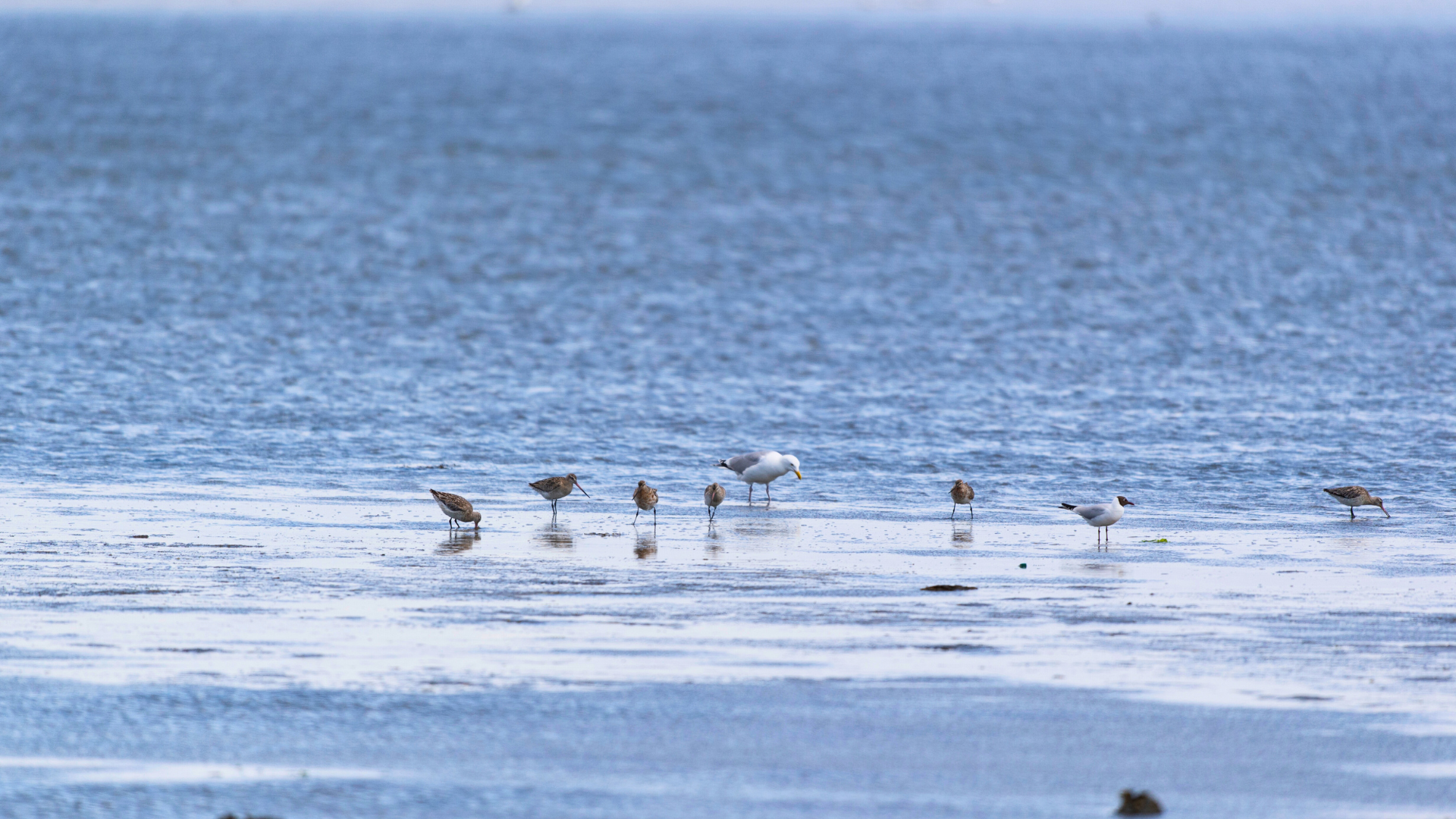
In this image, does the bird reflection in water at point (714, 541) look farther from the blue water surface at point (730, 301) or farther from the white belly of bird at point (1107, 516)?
the white belly of bird at point (1107, 516)

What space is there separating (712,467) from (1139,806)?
469 inches

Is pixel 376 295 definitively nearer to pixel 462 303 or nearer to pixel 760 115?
pixel 462 303

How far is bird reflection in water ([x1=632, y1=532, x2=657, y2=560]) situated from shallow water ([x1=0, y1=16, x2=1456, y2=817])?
0.23 ft

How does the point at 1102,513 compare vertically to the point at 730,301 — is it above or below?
below

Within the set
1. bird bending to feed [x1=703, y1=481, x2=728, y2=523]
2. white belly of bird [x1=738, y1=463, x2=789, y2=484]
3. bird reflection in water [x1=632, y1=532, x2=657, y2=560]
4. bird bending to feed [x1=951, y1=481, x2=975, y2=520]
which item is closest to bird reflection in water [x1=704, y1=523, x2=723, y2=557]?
bird bending to feed [x1=703, y1=481, x2=728, y2=523]

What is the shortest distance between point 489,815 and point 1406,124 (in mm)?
88704

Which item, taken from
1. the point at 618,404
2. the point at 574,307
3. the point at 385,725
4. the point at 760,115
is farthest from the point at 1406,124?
the point at 385,725

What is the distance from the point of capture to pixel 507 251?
145 feet

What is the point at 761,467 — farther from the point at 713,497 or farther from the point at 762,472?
the point at 713,497

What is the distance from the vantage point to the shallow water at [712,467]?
10.2 m

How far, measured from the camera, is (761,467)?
1848 centimetres

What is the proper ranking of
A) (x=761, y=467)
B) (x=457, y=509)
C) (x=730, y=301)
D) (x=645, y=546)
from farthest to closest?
(x=730, y=301)
(x=761, y=467)
(x=457, y=509)
(x=645, y=546)

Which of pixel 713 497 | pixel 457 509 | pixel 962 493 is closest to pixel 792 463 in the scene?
pixel 713 497

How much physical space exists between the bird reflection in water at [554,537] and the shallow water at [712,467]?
10 cm
